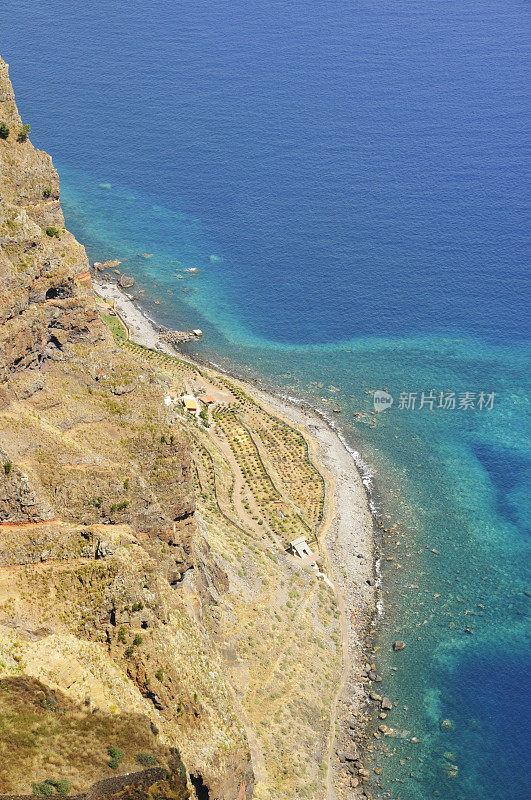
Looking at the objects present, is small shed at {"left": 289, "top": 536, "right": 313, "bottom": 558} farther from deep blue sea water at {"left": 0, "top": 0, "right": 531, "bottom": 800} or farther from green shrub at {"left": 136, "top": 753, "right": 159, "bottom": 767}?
green shrub at {"left": 136, "top": 753, "right": 159, "bottom": 767}

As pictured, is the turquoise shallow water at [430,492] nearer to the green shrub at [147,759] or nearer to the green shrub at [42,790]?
the green shrub at [147,759]

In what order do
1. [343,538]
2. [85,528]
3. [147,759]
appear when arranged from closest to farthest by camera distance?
[147,759] < [85,528] < [343,538]

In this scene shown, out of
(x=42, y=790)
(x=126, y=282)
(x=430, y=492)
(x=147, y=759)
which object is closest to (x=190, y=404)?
(x=430, y=492)

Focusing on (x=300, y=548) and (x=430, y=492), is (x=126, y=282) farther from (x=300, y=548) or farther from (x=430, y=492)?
(x=300, y=548)

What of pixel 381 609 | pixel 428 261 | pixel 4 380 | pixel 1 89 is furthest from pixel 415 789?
pixel 428 261

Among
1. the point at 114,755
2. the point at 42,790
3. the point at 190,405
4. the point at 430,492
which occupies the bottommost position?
the point at 430,492

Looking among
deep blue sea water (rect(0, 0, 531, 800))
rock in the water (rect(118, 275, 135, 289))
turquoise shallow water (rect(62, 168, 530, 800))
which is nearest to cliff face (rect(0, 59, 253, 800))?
turquoise shallow water (rect(62, 168, 530, 800))
